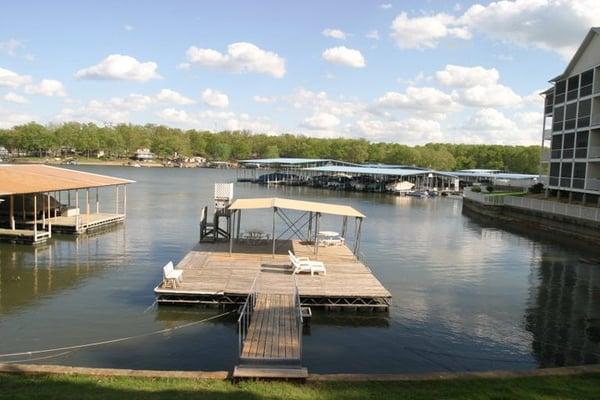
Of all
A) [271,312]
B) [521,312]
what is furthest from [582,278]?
[271,312]

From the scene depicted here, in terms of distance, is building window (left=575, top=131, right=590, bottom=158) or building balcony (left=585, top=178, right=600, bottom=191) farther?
building window (left=575, top=131, right=590, bottom=158)

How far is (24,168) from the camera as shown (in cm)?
3869

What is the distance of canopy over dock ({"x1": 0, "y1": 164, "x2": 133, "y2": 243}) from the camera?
105 ft

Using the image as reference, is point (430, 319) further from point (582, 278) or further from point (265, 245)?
point (582, 278)

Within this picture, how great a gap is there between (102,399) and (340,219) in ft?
136

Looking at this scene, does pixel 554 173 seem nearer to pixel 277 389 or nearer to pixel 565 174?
pixel 565 174

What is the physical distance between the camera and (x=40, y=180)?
3519 cm

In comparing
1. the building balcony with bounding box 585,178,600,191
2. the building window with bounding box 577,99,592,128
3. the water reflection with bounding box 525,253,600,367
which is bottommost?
the water reflection with bounding box 525,253,600,367

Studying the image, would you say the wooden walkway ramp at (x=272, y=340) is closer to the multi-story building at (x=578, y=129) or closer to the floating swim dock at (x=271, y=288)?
the floating swim dock at (x=271, y=288)

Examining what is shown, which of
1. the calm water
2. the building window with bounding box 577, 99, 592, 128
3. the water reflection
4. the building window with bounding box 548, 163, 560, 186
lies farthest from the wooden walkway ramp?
the building window with bounding box 548, 163, 560, 186

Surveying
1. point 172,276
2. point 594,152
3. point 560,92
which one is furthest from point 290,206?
point 560,92

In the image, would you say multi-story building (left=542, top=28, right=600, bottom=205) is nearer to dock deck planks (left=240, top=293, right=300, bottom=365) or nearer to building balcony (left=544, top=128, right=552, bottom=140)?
building balcony (left=544, top=128, right=552, bottom=140)

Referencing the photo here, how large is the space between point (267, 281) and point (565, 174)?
41372 mm

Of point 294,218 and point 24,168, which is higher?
point 24,168
